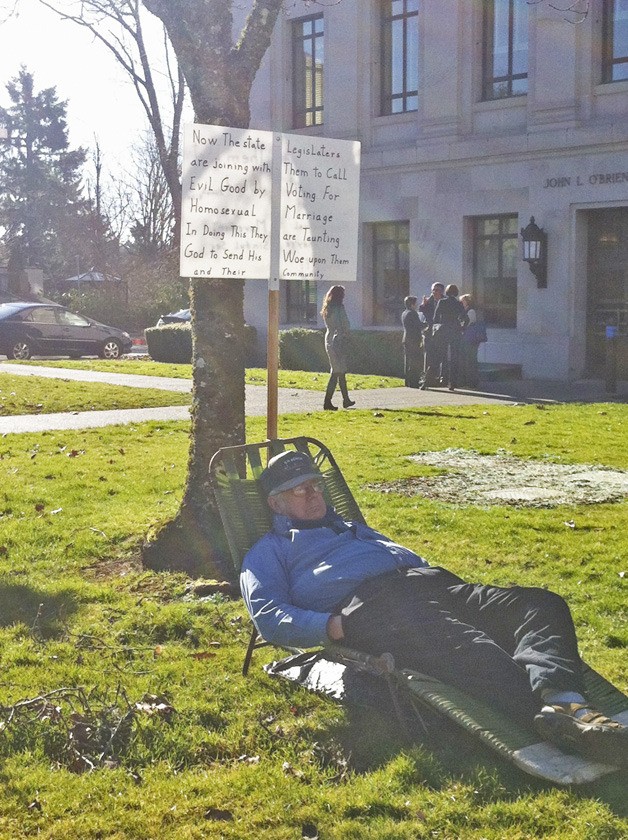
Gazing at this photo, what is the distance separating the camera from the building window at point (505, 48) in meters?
25.8

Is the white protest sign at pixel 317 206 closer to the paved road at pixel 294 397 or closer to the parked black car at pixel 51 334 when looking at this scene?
the paved road at pixel 294 397

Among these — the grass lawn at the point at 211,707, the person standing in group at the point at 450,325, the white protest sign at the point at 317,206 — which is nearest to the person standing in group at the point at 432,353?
the person standing in group at the point at 450,325

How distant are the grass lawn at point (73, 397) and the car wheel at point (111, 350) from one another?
13382 millimetres

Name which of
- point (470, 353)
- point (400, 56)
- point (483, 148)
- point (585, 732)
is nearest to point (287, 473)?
point (585, 732)

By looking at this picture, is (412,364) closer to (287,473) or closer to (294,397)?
(294,397)

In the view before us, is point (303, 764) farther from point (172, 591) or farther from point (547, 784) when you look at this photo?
point (172, 591)

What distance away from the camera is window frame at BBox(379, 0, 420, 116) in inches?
1113

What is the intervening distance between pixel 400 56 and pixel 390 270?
5.09 metres

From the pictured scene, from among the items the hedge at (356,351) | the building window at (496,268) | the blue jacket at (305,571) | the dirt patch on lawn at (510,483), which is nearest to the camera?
the blue jacket at (305,571)

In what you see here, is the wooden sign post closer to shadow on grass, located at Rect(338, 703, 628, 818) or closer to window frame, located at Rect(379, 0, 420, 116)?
shadow on grass, located at Rect(338, 703, 628, 818)

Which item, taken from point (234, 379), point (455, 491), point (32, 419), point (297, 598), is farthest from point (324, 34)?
point (297, 598)

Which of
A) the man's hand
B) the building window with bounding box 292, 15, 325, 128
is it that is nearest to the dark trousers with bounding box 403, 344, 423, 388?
the building window with bounding box 292, 15, 325, 128

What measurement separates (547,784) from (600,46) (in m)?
22.8

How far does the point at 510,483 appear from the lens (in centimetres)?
1012
